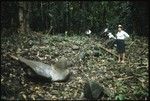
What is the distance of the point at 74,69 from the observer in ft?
51.6

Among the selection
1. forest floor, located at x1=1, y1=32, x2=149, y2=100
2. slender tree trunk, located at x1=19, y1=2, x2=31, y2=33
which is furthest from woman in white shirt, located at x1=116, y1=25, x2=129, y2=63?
slender tree trunk, located at x1=19, y1=2, x2=31, y2=33

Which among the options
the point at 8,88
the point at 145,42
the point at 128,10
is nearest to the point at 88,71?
the point at 8,88

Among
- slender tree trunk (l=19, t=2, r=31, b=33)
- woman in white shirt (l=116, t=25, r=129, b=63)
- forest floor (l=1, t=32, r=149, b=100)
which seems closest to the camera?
forest floor (l=1, t=32, r=149, b=100)

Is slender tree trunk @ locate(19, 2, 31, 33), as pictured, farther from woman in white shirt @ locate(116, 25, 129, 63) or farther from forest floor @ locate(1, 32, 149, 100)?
woman in white shirt @ locate(116, 25, 129, 63)

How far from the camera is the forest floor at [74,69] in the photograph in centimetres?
1295

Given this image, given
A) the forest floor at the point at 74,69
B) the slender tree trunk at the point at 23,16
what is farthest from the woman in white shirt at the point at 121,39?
the slender tree trunk at the point at 23,16

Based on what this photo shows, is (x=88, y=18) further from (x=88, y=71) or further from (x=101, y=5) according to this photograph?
(x=88, y=71)

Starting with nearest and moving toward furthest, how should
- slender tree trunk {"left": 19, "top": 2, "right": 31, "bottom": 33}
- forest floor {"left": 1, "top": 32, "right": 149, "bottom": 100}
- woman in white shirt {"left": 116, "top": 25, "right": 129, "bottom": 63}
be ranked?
forest floor {"left": 1, "top": 32, "right": 149, "bottom": 100}
woman in white shirt {"left": 116, "top": 25, "right": 129, "bottom": 63}
slender tree trunk {"left": 19, "top": 2, "right": 31, "bottom": 33}

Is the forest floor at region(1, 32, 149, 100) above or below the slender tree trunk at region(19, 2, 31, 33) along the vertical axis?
below

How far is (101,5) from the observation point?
91.9ft

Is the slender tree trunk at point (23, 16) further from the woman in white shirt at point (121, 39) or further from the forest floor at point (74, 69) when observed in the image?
the woman in white shirt at point (121, 39)

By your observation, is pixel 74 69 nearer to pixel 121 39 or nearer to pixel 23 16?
pixel 121 39

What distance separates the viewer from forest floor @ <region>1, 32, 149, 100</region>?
12953mm

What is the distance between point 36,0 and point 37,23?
2027 millimetres
